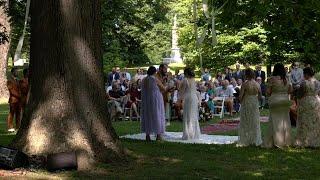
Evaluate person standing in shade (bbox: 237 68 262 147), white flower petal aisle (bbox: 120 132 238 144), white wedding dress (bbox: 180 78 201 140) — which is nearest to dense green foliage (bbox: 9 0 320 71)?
white wedding dress (bbox: 180 78 201 140)

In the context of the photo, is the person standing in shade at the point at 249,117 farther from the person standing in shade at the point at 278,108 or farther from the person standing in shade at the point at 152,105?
the person standing in shade at the point at 152,105

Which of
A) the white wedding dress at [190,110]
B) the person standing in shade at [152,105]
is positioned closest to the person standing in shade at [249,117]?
the white wedding dress at [190,110]

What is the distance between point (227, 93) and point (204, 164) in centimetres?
1247

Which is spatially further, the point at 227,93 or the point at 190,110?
the point at 227,93

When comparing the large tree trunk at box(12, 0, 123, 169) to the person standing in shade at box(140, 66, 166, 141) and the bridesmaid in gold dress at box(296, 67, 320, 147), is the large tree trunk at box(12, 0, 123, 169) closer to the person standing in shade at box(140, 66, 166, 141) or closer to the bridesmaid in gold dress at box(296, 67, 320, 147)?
the person standing in shade at box(140, 66, 166, 141)

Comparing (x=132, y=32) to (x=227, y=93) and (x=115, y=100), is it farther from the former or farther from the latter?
(x=115, y=100)

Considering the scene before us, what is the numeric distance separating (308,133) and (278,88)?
1.24 meters

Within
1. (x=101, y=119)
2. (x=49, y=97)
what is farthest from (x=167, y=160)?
(x=49, y=97)

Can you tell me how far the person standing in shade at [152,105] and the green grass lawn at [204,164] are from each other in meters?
0.85

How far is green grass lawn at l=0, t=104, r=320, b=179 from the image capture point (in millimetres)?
9102

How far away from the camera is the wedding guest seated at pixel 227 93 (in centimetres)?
2238

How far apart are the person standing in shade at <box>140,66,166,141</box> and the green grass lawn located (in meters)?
0.85

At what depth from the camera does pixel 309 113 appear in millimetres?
12945

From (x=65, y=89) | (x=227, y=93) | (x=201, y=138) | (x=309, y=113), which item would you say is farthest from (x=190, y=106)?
(x=227, y=93)
